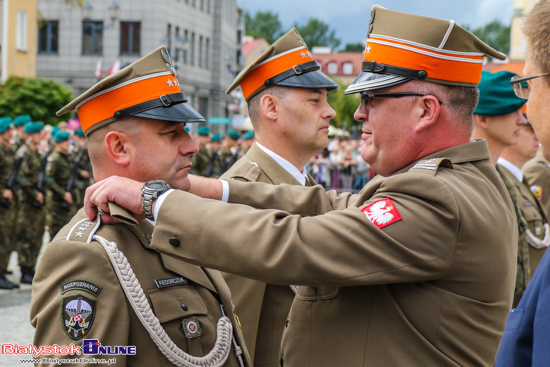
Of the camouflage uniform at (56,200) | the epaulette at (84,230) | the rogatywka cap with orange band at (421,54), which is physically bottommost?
the camouflage uniform at (56,200)

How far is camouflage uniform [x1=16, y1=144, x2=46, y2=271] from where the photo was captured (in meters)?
10.7

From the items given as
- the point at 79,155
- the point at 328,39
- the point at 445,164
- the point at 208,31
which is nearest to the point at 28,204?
the point at 79,155

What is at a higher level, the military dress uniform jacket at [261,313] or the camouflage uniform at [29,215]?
the military dress uniform jacket at [261,313]

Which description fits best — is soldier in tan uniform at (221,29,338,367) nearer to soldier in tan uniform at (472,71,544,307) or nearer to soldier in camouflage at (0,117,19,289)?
soldier in tan uniform at (472,71,544,307)

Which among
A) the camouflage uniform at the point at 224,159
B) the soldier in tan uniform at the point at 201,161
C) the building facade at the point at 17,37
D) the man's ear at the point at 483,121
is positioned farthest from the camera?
the building facade at the point at 17,37

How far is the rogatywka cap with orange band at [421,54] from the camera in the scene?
249 centimetres

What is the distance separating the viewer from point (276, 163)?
3920mm

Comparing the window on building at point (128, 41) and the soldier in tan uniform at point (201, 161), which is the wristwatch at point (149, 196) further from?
the window on building at point (128, 41)

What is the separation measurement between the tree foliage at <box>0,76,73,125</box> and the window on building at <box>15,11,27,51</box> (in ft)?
10.8

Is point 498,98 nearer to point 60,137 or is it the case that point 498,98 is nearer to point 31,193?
point 31,193

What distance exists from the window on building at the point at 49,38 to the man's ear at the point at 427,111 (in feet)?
151

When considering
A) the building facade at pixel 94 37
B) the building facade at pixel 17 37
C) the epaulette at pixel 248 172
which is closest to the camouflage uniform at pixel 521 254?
the epaulette at pixel 248 172

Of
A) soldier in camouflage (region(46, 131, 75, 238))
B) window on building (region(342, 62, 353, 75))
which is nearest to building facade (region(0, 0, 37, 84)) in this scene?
soldier in camouflage (region(46, 131, 75, 238))

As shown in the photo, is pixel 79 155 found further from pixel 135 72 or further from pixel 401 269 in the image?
pixel 401 269
